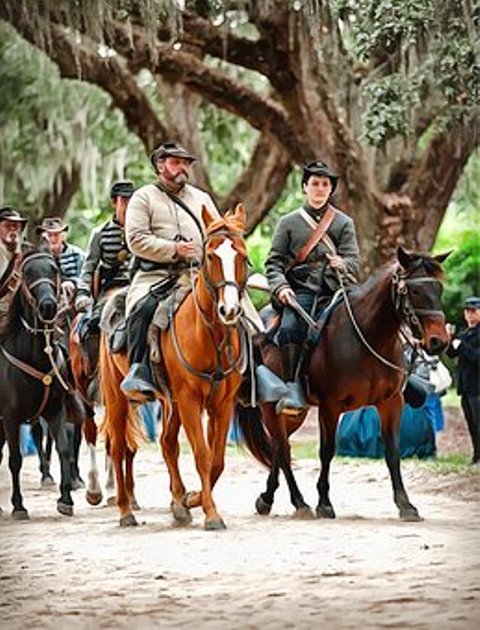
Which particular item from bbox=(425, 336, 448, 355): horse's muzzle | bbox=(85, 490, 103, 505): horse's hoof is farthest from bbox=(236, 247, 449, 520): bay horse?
Answer: bbox=(85, 490, 103, 505): horse's hoof

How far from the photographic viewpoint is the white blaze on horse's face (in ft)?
34.2

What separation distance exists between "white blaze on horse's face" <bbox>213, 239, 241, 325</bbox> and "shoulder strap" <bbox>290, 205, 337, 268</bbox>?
4.79ft

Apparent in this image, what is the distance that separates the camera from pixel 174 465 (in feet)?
37.9

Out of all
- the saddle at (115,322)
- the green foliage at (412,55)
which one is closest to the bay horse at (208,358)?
the saddle at (115,322)

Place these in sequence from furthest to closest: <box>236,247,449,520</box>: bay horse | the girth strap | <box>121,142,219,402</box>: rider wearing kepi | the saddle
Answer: the girth strap < the saddle < <box>121,142,219,402</box>: rider wearing kepi < <box>236,247,449,520</box>: bay horse

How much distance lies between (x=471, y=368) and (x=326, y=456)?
498cm

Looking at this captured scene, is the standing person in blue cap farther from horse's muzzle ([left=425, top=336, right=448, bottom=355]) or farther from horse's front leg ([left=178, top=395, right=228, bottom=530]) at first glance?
horse's front leg ([left=178, top=395, right=228, bottom=530])

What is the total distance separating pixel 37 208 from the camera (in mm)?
29922

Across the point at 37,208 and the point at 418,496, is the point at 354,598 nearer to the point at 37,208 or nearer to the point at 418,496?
the point at 418,496

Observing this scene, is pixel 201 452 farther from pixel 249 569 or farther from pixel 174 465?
pixel 249 569

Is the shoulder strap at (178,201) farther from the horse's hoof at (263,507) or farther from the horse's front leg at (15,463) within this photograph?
the horse's front leg at (15,463)

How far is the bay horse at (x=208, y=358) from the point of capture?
10672 mm

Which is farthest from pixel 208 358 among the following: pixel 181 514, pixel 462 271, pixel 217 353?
pixel 462 271

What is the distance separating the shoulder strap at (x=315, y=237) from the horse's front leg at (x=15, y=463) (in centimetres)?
270
